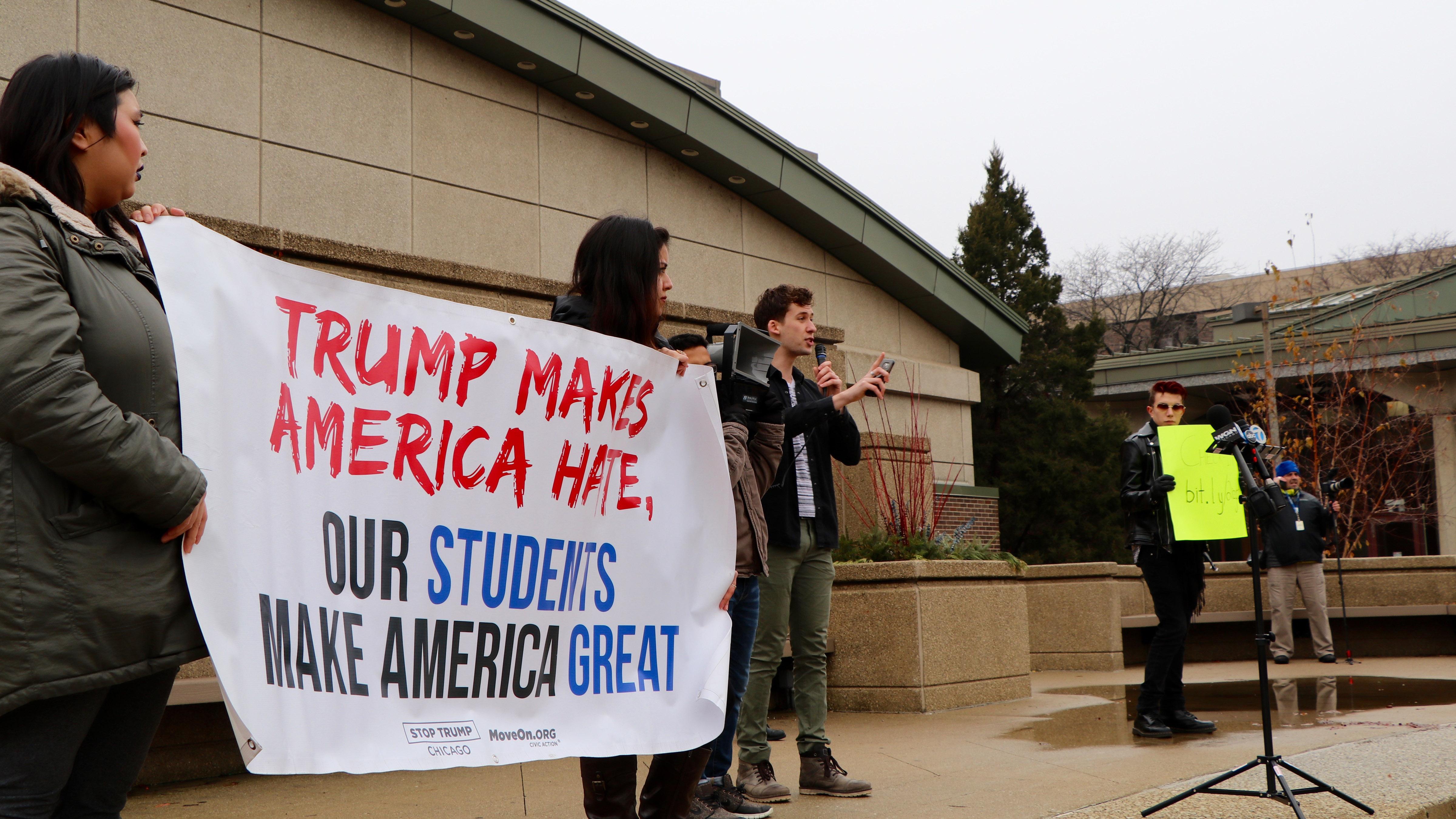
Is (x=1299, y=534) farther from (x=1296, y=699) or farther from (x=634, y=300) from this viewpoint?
(x=634, y=300)

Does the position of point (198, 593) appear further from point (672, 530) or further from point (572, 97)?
point (572, 97)

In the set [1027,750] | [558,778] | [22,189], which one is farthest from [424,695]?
[1027,750]

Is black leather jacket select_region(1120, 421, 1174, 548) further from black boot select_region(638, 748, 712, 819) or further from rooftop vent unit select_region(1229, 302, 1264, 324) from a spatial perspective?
rooftop vent unit select_region(1229, 302, 1264, 324)

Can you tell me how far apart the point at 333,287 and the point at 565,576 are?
1.11m

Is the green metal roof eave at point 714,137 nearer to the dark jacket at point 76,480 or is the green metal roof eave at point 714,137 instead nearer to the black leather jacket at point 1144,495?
the black leather jacket at point 1144,495

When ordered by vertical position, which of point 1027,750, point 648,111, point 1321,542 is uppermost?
point 648,111

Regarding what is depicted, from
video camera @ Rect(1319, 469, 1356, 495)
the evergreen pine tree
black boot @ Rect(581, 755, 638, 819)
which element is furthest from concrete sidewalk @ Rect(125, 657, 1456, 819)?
the evergreen pine tree

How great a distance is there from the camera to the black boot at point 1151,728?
23.7 feet

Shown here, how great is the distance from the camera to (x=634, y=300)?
395 centimetres

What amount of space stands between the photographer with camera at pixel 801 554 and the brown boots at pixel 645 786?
1.22m

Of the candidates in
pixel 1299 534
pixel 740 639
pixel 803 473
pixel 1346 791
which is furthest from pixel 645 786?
pixel 1299 534

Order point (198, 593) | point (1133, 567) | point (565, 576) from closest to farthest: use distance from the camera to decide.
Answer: point (198, 593), point (565, 576), point (1133, 567)

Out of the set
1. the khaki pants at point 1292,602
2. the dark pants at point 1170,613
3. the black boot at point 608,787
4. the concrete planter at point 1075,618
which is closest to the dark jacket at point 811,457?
the black boot at point 608,787

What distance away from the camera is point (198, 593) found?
254cm
